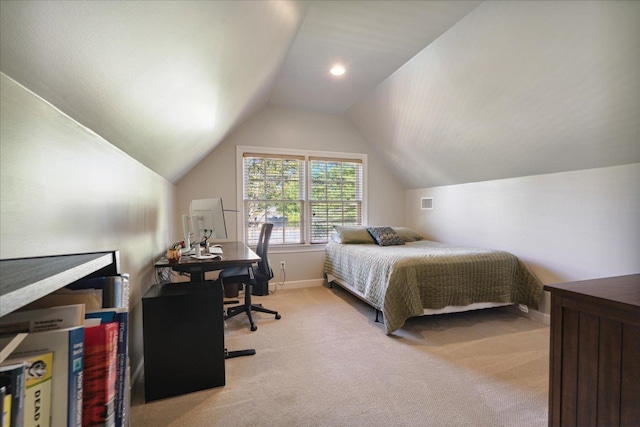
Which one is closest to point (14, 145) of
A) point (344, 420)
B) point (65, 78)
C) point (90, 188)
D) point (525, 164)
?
point (65, 78)

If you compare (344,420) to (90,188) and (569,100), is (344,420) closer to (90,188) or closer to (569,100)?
(90,188)

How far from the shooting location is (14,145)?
Answer: 2.46 feet

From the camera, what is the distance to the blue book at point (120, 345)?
1.82ft

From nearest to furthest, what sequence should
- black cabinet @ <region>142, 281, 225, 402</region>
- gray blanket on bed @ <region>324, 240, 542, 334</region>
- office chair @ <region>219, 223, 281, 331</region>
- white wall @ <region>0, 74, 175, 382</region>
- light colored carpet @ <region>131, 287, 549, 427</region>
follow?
white wall @ <region>0, 74, 175, 382</region>, light colored carpet @ <region>131, 287, 549, 427</region>, black cabinet @ <region>142, 281, 225, 402</region>, gray blanket on bed @ <region>324, 240, 542, 334</region>, office chair @ <region>219, 223, 281, 331</region>

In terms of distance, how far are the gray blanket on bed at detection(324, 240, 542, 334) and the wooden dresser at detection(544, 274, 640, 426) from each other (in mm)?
1363

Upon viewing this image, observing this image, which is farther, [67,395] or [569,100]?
[569,100]

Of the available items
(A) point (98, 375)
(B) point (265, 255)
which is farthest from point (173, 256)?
(A) point (98, 375)

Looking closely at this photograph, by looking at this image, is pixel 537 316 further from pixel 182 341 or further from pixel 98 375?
pixel 98 375

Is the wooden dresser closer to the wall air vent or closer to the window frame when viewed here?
the wall air vent

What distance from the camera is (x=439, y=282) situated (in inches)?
110

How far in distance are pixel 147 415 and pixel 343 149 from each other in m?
3.88

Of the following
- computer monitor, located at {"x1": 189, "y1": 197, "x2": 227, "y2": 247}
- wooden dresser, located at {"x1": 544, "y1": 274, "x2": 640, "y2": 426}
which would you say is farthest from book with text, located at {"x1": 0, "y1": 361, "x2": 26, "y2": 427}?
computer monitor, located at {"x1": 189, "y1": 197, "x2": 227, "y2": 247}

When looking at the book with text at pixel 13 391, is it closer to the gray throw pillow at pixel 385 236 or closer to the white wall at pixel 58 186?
the white wall at pixel 58 186

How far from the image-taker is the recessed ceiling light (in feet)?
9.89
